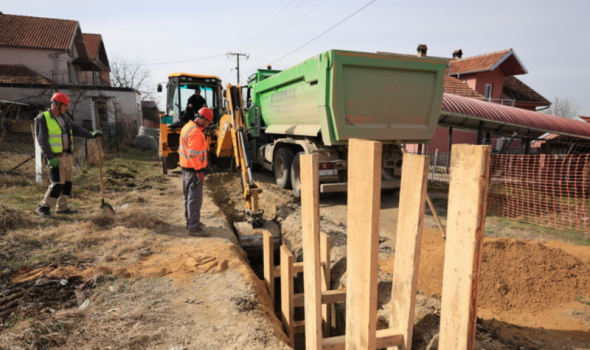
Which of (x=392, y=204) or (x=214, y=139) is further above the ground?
(x=214, y=139)

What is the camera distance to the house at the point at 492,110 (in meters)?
11.1

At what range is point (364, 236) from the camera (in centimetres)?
180


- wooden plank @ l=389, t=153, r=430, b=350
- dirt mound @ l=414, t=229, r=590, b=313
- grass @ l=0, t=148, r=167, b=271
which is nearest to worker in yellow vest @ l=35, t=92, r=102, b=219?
grass @ l=0, t=148, r=167, b=271

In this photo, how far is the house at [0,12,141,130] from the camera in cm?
1878

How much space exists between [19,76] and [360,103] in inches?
922

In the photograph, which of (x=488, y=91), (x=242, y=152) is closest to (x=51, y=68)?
(x=242, y=152)

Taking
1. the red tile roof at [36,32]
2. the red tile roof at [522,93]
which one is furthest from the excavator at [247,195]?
the red tile roof at [522,93]

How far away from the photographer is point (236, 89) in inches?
272

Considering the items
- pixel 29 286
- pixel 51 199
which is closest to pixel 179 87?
pixel 51 199

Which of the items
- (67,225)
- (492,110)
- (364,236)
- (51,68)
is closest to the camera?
(364,236)

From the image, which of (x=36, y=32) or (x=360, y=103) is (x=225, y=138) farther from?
(x=36, y=32)

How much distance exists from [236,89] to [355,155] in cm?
552

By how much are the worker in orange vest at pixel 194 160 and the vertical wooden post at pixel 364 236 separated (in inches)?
137

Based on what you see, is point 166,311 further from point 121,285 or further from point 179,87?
point 179,87
